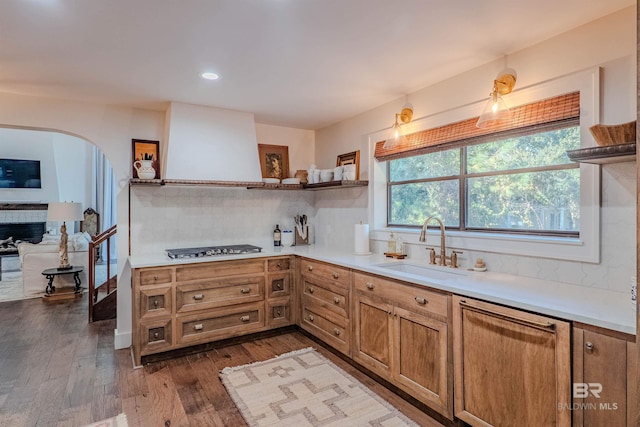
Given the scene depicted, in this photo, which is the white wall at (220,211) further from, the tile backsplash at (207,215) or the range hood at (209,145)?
the range hood at (209,145)

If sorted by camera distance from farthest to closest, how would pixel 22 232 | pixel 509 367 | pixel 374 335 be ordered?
pixel 22 232 → pixel 374 335 → pixel 509 367

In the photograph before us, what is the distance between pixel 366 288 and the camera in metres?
2.72

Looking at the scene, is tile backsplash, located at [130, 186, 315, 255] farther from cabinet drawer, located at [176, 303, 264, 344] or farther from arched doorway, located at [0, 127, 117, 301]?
arched doorway, located at [0, 127, 117, 301]

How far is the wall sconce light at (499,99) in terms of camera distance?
2203 millimetres

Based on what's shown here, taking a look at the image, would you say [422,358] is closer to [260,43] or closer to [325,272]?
[325,272]

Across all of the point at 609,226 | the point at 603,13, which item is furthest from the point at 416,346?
the point at 603,13

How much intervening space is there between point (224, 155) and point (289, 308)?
1786mm

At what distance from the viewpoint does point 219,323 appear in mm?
3305

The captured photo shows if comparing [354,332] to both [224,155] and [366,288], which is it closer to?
[366,288]

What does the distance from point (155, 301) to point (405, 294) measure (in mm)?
2156

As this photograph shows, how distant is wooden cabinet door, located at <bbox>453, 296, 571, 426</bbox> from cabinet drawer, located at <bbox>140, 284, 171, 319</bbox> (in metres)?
2.41

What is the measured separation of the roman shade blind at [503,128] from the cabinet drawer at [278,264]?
155 cm

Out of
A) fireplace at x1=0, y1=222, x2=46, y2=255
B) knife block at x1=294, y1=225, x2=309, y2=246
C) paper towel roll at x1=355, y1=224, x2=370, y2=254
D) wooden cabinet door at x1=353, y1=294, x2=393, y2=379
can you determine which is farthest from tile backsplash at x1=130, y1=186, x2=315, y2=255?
fireplace at x1=0, y1=222, x2=46, y2=255

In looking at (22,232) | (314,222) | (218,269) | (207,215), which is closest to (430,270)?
(218,269)
